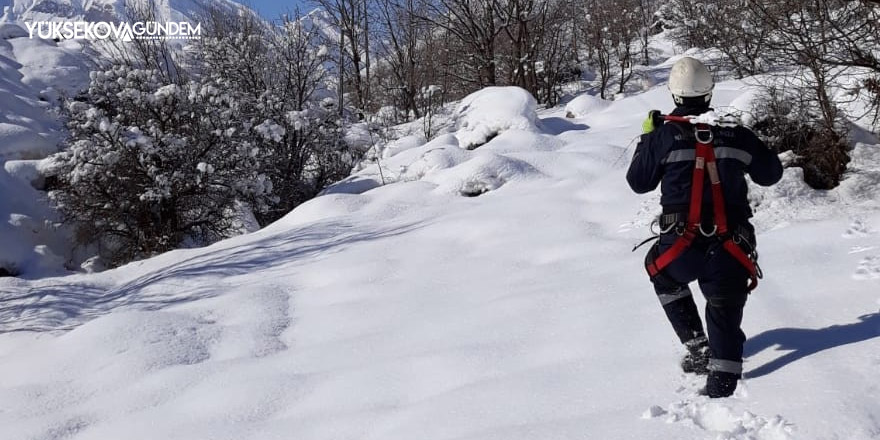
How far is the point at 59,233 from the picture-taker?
14.1 m

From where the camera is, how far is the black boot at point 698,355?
8.41 ft

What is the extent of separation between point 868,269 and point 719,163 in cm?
180

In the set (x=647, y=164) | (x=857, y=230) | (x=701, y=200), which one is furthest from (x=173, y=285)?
(x=857, y=230)

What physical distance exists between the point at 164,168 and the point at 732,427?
12357 mm

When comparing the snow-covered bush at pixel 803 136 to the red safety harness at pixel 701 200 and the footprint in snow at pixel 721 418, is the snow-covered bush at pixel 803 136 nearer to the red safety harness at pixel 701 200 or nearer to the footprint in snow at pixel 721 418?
the red safety harness at pixel 701 200

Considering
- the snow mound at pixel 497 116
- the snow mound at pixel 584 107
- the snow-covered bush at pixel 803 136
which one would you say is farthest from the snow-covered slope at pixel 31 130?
the snow-covered bush at pixel 803 136

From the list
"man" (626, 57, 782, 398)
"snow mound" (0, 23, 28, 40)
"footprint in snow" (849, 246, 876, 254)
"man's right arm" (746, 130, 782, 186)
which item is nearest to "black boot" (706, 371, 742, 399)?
"man" (626, 57, 782, 398)

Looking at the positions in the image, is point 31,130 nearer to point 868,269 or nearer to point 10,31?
point 10,31

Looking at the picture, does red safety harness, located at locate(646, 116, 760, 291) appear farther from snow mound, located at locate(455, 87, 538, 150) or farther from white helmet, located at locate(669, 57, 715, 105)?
snow mound, located at locate(455, 87, 538, 150)

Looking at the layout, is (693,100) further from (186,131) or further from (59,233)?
(59,233)

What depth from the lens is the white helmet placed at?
2.41 metres

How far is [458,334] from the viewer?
3.75 meters

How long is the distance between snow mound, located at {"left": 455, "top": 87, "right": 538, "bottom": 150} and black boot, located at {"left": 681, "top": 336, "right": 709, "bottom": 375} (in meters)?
8.60

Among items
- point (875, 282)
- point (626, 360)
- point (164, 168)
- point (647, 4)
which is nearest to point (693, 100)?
point (626, 360)
